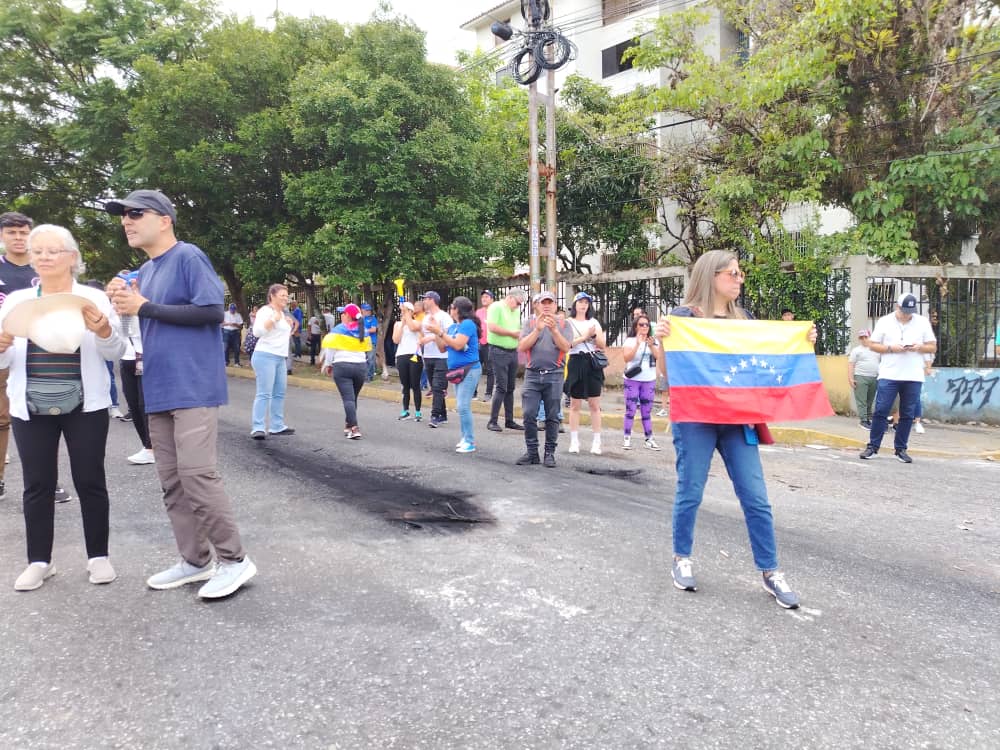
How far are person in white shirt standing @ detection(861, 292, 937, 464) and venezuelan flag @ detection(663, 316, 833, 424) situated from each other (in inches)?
187

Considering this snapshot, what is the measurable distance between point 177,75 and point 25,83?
662 centimetres

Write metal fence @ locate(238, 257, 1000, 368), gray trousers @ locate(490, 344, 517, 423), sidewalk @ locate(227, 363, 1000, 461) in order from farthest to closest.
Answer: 1. metal fence @ locate(238, 257, 1000, 368)
2. gray trousers @ locate(490, 344, 517, 423)
3. sidewalk @ locate(227, 363, 1000, 461)

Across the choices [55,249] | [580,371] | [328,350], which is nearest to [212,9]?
[328,350]

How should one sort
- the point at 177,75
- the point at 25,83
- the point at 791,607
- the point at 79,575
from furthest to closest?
the point at 25,83
the point at 177,75
the point at 79,575
the point at 791,607

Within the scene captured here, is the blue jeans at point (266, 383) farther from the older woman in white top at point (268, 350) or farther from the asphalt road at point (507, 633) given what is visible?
the asphalt road at point (507, 633)

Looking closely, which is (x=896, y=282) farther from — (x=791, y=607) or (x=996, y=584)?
(x=791, y=607)

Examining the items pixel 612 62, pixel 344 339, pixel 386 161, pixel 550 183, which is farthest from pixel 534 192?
pixel 612 62

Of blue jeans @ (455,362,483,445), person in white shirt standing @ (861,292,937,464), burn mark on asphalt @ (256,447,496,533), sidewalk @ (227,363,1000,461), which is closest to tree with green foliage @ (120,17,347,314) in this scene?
sidewalk @ (227,363,1000,461)

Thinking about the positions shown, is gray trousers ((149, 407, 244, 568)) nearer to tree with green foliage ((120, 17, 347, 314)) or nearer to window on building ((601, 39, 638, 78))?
tree with green foliage ((120, 17, 347, 314))

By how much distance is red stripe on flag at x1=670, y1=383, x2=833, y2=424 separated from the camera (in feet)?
11.6

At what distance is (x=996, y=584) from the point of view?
4.08m

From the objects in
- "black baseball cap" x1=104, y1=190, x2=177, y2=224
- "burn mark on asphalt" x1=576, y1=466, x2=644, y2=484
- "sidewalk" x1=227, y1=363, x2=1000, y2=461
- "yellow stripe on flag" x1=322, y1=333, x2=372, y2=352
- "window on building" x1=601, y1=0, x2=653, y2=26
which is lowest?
"sidewalk" x1=227, y1=363, x2=1000, y2=461

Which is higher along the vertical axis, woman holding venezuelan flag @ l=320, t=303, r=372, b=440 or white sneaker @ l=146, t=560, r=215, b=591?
woman holding venezuelan flag @ l=320, t=303, r=372, b=440

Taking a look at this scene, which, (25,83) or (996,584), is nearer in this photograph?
(996,584)
